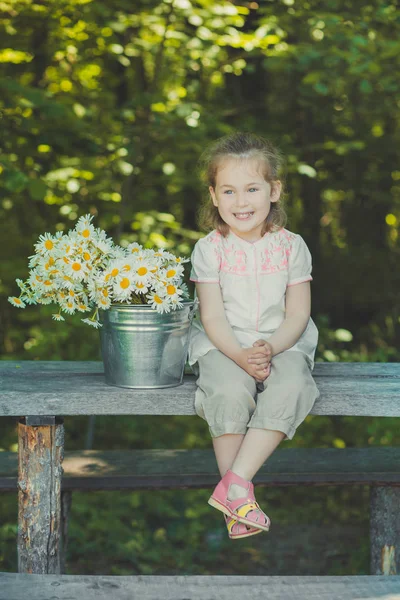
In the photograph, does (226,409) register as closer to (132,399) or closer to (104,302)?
(132,399)

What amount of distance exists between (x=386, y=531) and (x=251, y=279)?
135 cm

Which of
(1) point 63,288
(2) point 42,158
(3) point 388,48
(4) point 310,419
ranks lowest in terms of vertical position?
(4) point 310,419

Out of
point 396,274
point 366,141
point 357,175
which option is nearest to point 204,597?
point 366,141

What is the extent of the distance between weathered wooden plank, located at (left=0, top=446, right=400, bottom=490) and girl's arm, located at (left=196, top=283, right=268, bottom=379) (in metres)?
0.72

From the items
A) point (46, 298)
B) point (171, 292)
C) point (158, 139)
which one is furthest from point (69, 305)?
point (158, 139)

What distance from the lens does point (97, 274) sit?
255cm

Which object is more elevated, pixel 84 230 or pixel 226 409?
pixel 84 230

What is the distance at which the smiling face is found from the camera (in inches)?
109

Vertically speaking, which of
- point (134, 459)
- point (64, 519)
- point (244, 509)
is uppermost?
point (244, 509)

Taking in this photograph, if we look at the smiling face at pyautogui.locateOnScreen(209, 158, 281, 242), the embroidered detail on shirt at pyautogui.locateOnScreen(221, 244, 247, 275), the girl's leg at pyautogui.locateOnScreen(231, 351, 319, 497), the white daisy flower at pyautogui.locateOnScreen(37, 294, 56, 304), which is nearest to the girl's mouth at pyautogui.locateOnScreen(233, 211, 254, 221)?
the smiling face at pyautogui.locateOnScreen(209, 158, 281, 242)

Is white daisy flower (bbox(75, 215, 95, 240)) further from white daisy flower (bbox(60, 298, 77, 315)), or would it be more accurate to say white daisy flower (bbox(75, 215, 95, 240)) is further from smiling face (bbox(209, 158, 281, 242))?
smiling face (bbox(209, 158, 281, 242))

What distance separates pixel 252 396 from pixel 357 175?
567cm

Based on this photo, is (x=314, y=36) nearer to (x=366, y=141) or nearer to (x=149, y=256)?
(x=366, y=141)

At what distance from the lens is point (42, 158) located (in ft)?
15.8
